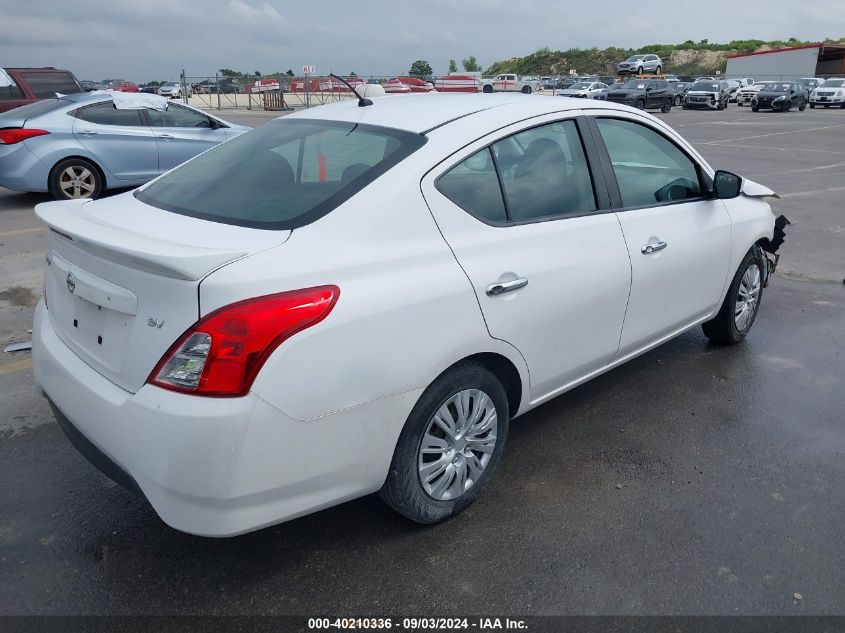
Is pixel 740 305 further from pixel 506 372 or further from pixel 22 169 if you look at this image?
pixel 22 169

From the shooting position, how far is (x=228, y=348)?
2.14m

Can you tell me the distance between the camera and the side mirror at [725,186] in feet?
13.5

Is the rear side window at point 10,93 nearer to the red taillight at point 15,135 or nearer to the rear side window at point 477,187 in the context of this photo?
the red taillight at point 15,135

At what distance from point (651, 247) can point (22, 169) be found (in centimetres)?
833

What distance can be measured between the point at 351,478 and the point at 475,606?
63 centimetres

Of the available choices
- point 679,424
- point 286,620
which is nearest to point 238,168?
point 286,620

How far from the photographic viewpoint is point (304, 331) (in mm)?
2221

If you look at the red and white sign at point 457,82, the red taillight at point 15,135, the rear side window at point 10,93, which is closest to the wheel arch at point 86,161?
the red taillight at point 15,135

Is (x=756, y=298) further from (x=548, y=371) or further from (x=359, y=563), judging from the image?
(x=359, y=563)

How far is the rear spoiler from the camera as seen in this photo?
2.18 m

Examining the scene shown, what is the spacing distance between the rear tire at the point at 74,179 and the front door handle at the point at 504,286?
790cm

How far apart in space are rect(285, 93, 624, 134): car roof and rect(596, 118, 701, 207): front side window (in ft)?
0.54

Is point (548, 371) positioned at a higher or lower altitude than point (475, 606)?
higher

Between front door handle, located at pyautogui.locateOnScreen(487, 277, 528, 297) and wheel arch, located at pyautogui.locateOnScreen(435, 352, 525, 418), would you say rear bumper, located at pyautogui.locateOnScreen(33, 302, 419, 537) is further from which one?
front door handle, located at pyautogui.locateOnScreen(487, 277, 528, 297)
